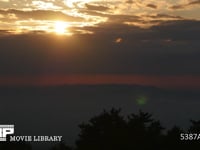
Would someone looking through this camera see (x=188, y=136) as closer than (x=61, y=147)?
Yes

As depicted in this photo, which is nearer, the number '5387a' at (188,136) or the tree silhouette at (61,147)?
the number '5387a' at (188,136)

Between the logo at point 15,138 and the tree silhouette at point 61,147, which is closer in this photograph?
the logo at point 15,138

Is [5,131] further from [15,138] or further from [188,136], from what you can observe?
[188,136]

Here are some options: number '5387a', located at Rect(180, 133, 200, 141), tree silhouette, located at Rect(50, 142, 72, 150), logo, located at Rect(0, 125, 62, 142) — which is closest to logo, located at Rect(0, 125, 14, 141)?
logo, located at Rect(0, 125, 62, 142)

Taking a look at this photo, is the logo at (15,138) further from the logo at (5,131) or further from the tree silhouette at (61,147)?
the tree silhouette at (61,147)

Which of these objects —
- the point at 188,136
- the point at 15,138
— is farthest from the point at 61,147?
the point at 188,136

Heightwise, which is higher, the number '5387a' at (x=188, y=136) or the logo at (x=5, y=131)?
the logo at (x=5, y=131)

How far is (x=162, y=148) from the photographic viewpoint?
135 ft

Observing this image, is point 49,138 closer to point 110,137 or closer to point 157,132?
point 110,137

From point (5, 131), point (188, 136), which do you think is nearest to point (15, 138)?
point (5, 131)

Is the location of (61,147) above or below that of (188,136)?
above

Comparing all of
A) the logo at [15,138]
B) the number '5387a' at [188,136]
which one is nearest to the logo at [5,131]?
the logo at [15,138]

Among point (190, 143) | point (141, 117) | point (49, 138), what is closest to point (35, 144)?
point (49, 138)

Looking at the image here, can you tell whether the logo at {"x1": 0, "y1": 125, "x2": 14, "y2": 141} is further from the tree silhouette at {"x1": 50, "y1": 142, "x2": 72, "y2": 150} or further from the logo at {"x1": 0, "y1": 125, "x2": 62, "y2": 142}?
the tree silhouette at {"x1": 50, "y1": 142, "x2": 72, "y2": 150}
